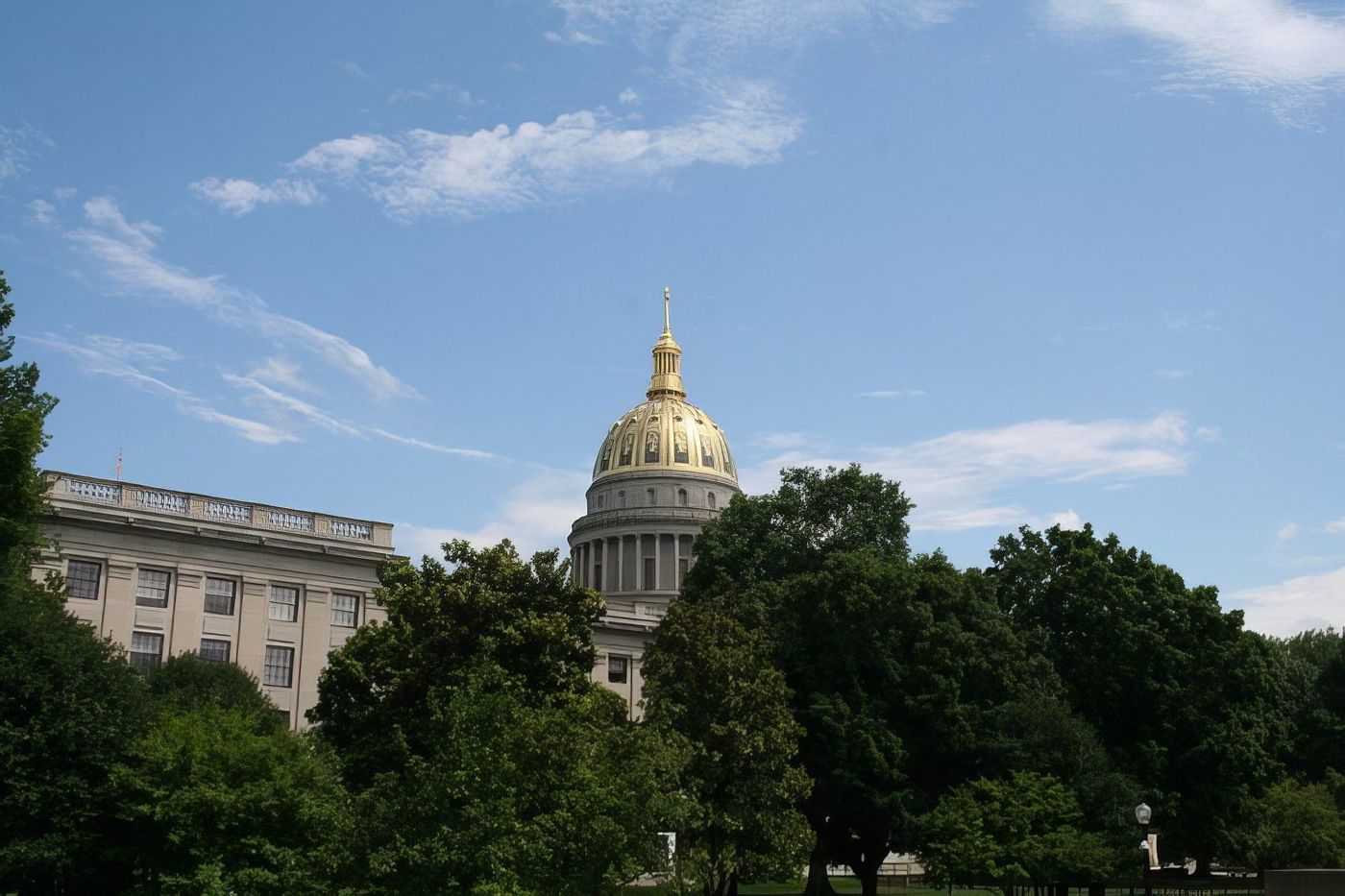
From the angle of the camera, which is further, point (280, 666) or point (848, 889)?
point (280, 666)

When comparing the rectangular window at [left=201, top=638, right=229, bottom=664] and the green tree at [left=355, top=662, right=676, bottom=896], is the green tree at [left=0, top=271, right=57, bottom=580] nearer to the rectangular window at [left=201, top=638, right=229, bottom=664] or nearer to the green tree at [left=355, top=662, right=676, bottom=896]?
the green tree at [left=355, top=662, right=676, bottom=896]

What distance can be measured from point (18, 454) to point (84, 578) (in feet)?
99.1

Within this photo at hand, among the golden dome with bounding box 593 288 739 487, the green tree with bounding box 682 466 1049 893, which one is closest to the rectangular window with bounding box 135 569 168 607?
the green tree with bounding box 682 466 1049 893

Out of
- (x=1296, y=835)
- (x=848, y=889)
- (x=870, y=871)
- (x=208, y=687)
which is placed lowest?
(x=848, y=889)

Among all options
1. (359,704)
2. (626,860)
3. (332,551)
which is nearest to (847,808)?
(359,704)

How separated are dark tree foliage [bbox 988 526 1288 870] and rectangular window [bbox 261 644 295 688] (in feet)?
114

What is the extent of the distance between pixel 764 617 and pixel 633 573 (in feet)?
262

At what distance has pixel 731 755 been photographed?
149 ft

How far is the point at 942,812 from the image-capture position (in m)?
51.2

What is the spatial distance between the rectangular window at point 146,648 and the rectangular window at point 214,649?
202cm

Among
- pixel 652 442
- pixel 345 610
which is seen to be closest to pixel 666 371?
pixel 652 442

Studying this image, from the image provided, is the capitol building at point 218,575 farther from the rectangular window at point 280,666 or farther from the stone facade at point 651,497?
the stone facade at point 651,497

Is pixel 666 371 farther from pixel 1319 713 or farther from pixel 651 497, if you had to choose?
pixel 1319 713

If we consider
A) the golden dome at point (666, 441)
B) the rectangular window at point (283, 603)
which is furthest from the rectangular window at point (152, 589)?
the golden dome at point (666, 441)
